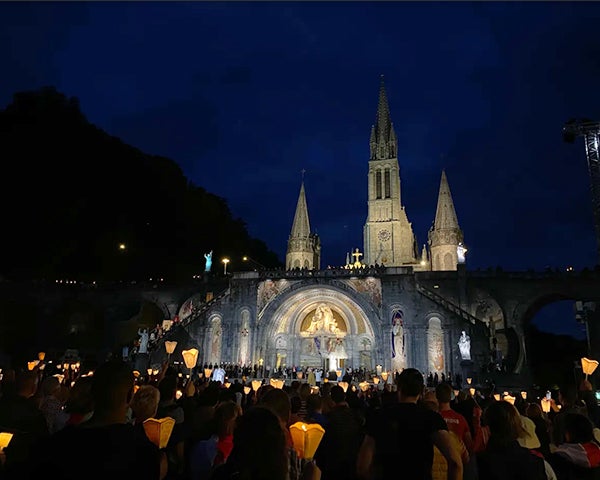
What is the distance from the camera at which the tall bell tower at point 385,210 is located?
155ft

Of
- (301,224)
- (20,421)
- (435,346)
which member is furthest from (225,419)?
(301,224)

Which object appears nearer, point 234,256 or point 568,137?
point 568,137

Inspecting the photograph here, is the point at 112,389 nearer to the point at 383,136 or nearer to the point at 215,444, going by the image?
the point at 215,444

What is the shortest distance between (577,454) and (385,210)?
152 ft

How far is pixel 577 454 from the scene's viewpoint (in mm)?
3416

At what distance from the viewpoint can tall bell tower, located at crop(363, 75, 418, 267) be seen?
47.1 metres

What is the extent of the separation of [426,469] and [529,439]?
1571 millimetres

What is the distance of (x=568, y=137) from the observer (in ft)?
81.2

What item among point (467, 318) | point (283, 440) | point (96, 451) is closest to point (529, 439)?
point (283, 440)

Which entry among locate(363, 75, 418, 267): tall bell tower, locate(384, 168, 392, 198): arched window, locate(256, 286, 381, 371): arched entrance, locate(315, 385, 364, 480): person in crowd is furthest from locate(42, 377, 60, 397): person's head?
locate(384, 168, 392, 198): arched window

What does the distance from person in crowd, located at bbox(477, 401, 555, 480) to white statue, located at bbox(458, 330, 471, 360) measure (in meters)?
24.0

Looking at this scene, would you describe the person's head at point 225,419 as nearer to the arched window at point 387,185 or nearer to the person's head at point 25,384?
the person's head at point 25,384

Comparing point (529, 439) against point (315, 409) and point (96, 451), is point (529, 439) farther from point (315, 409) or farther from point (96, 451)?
point (96, 451)

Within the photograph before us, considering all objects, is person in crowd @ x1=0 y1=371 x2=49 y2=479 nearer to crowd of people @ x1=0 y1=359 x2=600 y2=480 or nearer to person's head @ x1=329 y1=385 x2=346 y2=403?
crowd of people @ x1=0 y1=359 x2=600 y2=480
